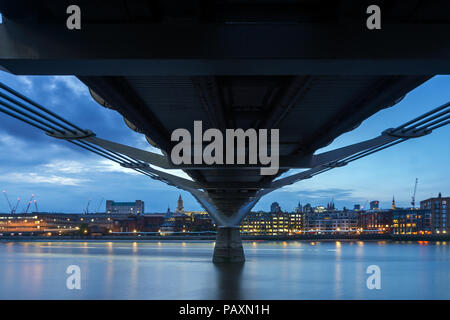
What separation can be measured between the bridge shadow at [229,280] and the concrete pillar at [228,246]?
92cm

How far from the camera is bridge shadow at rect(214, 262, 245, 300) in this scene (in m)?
36.5

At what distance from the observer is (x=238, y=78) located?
12.8 metres

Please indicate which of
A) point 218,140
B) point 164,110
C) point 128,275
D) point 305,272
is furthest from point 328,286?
point 164,110

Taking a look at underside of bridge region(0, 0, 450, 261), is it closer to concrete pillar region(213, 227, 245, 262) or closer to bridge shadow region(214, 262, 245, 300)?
bridge shadow region(214, 262, 245, 300)

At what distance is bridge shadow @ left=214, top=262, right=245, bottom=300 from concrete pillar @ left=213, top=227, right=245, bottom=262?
918 millimetres

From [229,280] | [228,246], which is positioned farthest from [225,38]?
[228,246]

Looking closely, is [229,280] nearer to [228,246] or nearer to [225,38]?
[228,246]

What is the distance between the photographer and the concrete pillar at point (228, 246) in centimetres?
5688

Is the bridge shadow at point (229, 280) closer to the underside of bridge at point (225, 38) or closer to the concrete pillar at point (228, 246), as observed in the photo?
the concrete pillar at point (228, 246)

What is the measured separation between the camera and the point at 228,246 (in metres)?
57.9

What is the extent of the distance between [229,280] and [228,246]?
45.7 ft

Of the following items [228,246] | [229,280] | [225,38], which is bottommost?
[229,280]

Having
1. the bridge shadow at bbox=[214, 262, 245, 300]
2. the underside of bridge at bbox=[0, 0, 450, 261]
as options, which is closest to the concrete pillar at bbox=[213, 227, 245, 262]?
the bridge shadow at bbox=[214, 262, 245, 300]
